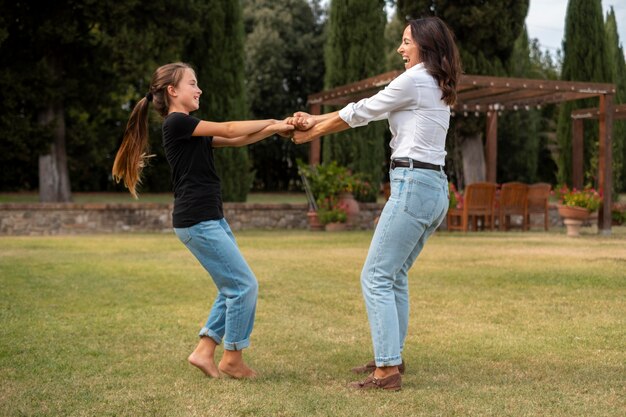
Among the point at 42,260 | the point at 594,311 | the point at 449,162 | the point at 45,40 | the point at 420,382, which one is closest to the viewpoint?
the point at 420,382

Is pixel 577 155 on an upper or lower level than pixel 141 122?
upper

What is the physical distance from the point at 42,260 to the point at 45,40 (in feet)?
27.9

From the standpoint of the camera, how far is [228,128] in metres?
4.20

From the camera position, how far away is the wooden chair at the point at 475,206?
15844 millimetres

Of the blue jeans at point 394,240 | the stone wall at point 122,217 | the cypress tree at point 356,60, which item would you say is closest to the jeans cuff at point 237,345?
the blue jeans at point 394,240

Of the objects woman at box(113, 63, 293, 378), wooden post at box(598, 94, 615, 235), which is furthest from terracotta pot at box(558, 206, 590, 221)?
woman at box(113, 63, 293, 378)

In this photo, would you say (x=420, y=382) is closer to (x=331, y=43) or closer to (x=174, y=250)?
(x=174, y=250)

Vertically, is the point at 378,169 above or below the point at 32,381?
above

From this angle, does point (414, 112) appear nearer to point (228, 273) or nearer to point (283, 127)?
point (283, 127)

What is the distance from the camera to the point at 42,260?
1048cm

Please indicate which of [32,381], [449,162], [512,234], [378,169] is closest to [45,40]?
[378,169]

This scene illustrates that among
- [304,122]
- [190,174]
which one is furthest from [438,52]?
[190,174]

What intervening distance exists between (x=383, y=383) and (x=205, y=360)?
0.93 meters

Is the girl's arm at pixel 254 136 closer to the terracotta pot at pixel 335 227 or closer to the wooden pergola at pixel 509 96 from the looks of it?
the wooden pergola at pixel 509 96
